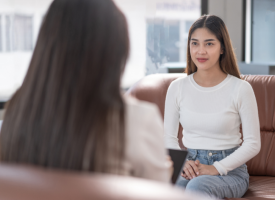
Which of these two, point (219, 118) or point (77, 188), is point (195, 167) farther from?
point (77, 188)

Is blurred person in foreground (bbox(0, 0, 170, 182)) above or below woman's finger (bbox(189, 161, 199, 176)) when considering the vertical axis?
above

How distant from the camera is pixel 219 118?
162cm

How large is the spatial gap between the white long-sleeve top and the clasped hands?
0.03m

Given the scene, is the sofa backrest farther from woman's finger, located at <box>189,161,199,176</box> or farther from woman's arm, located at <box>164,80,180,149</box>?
woman's finger, located at <box>189,161,199,176</box>

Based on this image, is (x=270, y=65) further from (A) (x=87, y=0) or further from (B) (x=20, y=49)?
(A) (x=87, y=0)

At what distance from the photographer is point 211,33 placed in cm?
172

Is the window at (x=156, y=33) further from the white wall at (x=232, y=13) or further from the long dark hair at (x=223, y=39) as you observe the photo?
the long dark hair at (x=223, y=39)

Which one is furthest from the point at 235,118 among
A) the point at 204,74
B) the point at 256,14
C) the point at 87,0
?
the point at 256,14

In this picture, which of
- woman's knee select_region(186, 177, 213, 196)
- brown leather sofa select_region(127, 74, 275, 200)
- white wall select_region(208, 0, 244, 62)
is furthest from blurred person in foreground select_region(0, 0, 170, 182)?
white wall select_region(208, 0, 244, 62)

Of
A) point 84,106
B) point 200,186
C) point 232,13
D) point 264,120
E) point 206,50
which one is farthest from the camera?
point 232,13

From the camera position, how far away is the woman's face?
5.61 feet

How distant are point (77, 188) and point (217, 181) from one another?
1.07 meters

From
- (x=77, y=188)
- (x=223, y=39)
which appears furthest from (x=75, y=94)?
(x=223, y=39)

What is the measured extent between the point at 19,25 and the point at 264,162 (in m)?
2.03
